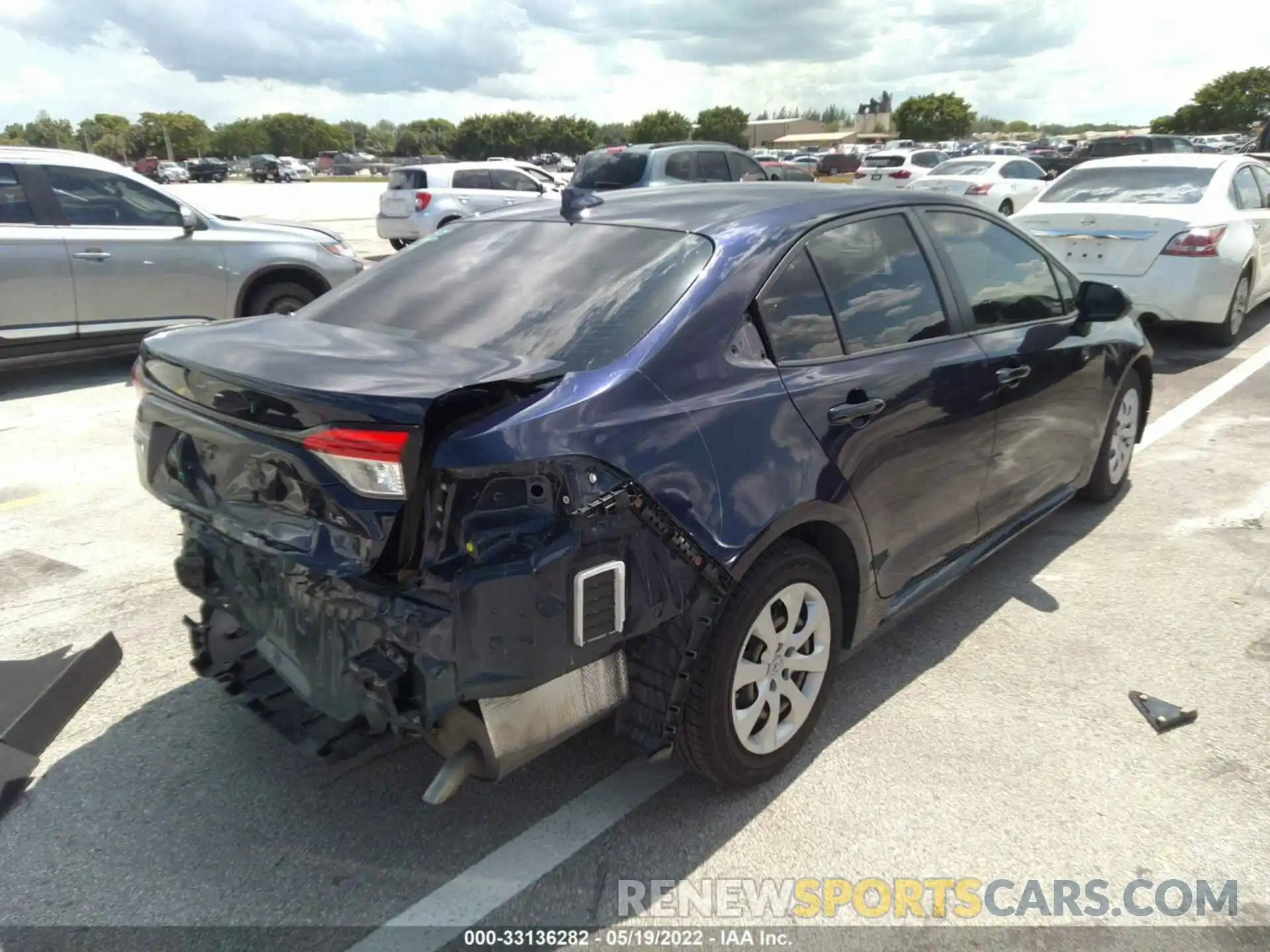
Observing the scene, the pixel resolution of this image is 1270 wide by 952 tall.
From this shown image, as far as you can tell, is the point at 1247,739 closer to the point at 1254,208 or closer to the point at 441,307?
the point at 441,307

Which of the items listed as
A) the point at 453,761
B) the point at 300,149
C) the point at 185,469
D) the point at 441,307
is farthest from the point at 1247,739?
the point at 300,149

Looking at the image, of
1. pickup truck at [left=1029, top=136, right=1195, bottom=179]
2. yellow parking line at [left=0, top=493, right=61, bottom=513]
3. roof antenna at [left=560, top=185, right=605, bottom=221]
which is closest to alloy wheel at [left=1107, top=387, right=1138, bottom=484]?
roof antenna at [left=560, top=185, right=605, bottom=221]

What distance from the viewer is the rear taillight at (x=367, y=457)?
2111 millimetres

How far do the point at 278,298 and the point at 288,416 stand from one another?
691 cm

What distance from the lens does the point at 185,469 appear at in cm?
265

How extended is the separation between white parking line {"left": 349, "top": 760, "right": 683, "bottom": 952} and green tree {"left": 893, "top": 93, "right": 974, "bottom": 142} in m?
93.8

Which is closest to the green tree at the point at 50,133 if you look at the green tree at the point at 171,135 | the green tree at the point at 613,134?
the green tree at the point at 171,135

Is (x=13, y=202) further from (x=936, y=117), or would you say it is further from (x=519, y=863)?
(x=936, y=117)

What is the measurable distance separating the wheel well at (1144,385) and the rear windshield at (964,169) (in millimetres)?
13818

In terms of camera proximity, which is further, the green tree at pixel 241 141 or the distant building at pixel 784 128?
the distant building at pixel 784 128

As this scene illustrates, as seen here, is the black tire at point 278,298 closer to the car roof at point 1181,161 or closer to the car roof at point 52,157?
the car roof at point 52,157

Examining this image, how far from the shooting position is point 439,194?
1630 centimetres

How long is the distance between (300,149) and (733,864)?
145216 millimetres

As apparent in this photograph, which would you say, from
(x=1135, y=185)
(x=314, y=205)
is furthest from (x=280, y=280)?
(x=314, y=205)
